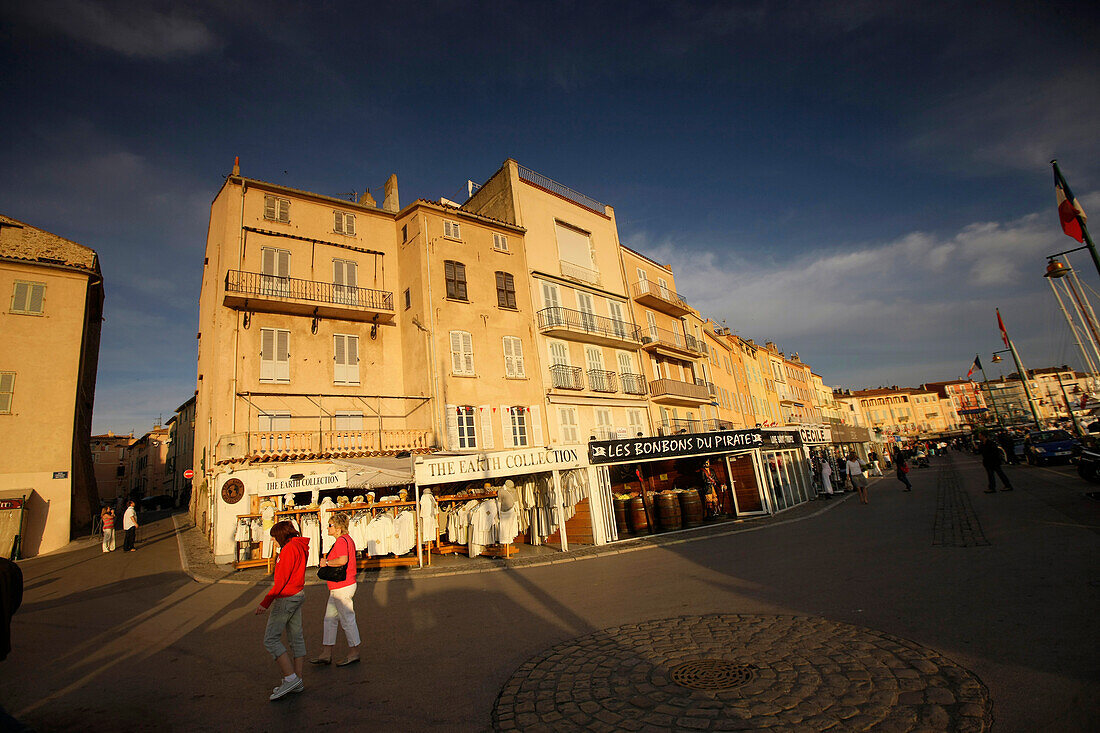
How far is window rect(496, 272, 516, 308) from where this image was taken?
73.2 ft

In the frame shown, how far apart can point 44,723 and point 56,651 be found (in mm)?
3368

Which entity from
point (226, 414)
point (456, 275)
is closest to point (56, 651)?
point (226, 414)

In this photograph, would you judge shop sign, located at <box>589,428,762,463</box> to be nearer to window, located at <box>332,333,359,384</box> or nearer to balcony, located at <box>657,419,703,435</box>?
balcony, located at <box>657,419,703,435</box>

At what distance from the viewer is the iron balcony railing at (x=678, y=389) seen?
26453mm

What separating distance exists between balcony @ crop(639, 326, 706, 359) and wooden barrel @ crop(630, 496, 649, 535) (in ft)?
39.4

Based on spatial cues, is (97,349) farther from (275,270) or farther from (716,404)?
(716,404)

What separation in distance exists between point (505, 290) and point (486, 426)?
6.55 meters

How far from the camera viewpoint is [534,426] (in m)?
20.9

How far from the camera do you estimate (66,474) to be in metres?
→ 19.3

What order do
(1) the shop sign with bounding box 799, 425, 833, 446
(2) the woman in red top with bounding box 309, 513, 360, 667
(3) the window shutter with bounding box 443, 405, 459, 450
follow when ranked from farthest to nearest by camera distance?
1. (1) the shop sign with bounding box 799, 425, 833, 446
2. (3) the window shutter with bounding box 443, 405, 459, 450
3. (2) the woman in red top with bounding box 309, 513, 360, 667

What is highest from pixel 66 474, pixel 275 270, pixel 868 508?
pixel 275 270

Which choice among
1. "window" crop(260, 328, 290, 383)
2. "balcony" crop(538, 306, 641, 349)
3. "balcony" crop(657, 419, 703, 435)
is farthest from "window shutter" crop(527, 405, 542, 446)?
"window" crop(260, 328, 290, 383)

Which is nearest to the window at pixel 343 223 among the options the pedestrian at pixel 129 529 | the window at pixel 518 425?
the window at pixel 518 425

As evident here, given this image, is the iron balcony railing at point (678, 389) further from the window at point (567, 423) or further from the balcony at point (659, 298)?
the window at point (567, 423)
